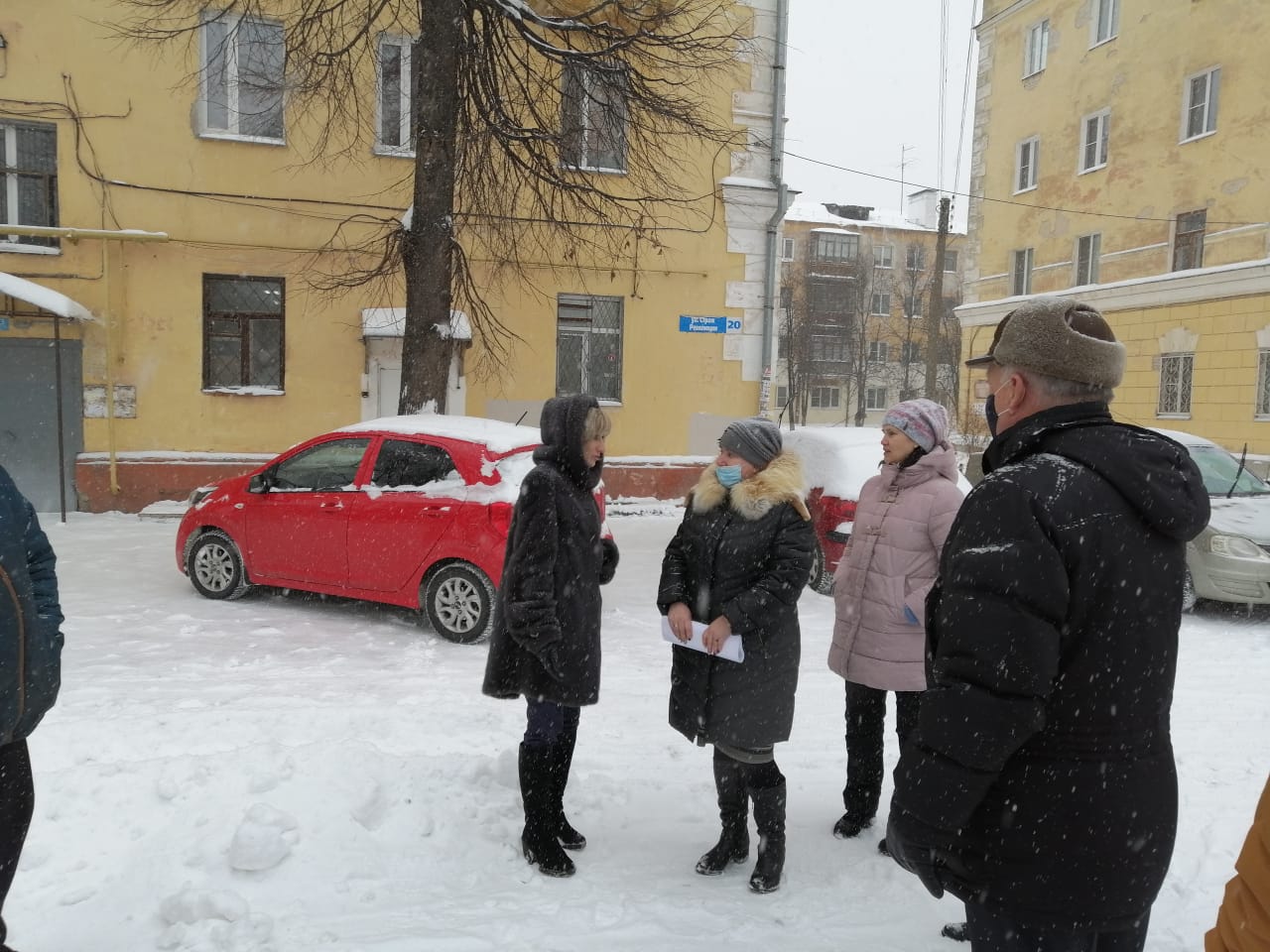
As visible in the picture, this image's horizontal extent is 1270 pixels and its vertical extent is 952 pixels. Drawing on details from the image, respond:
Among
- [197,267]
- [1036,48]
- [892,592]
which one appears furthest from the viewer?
[1036,48]

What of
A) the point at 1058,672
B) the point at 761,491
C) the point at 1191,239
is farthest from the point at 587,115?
the point at 1191,239

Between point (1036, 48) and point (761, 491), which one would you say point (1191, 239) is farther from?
point (761, 491)

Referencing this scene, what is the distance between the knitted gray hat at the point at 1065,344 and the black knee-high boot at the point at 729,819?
211 centimetres

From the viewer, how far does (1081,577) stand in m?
1.88

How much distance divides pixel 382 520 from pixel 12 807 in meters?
4.63

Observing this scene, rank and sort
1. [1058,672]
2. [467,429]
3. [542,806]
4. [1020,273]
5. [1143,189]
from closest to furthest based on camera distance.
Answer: [1058,672] → [542,806] → [467,429] → [1143,189] → [1020,273]

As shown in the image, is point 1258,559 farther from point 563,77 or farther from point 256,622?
point 563,77

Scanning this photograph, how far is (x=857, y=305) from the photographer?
199ft

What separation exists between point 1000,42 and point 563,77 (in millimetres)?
21139

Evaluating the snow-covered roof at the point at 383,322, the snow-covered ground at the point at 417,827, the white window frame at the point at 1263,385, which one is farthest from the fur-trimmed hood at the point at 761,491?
the white window frame at the point at 1263,385

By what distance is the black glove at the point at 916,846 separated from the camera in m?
1.95

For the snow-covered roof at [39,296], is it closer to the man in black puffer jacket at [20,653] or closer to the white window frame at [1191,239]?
the man in black puffer jacket at [20,653]

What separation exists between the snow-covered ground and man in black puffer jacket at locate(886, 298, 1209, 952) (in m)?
1.50

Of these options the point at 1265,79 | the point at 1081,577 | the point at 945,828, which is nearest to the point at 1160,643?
the point at 1081,577
